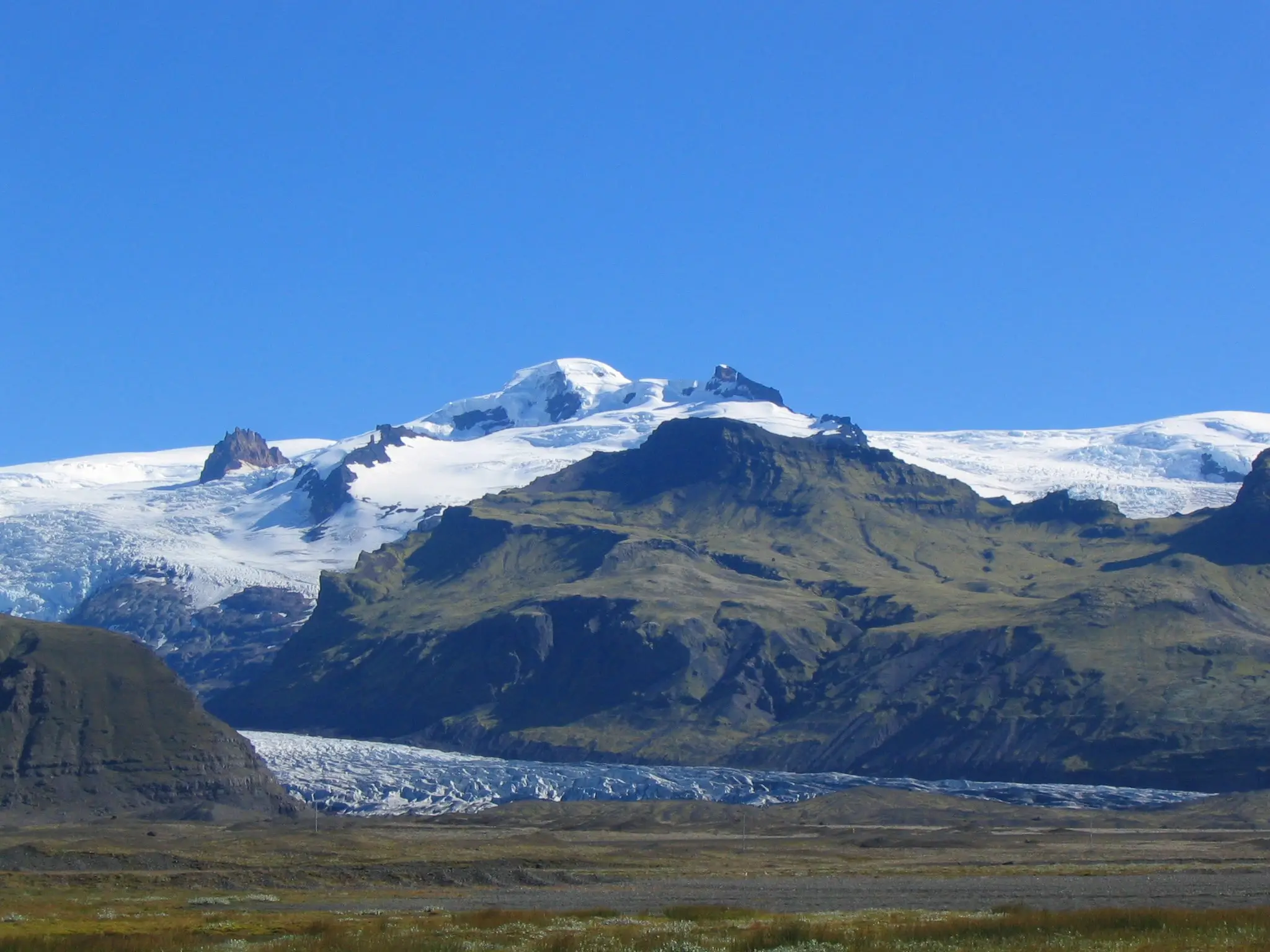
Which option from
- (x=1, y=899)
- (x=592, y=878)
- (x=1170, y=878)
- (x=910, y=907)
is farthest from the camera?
(x=592, y=878)

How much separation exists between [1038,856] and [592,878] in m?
64.3

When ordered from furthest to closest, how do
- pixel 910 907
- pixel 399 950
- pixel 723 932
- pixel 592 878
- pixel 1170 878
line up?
pixel 592 878
pixel 1170 878
pixel 910 907
pixel 723 932
pixel 399 950

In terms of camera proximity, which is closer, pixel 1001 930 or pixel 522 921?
pixel 1001 930

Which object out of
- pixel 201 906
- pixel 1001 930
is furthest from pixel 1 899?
pixel 1001 930

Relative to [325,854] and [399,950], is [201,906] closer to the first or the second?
[399,950]

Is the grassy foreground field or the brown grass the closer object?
the brown grass

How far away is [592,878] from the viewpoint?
158 metres

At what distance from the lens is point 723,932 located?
3634 inches

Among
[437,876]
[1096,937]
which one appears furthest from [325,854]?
[1096,937]

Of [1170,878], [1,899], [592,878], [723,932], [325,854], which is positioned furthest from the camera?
[325,854]

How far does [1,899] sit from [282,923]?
3246 centimetres

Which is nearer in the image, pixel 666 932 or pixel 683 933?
pixel 683 933

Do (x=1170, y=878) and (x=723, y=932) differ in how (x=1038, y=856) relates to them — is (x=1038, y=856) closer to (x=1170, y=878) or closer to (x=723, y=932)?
(x=1170, y=878)

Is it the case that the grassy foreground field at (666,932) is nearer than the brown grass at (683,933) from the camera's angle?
No
